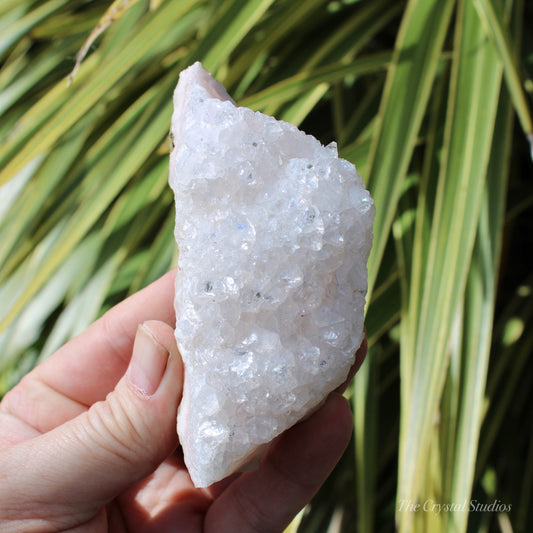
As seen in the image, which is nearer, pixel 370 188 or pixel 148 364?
pixel 148 364

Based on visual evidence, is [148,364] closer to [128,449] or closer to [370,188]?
[128,449]

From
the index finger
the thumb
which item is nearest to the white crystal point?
the thumb

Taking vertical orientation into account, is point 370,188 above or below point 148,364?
below

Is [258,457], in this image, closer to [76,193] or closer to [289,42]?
[76,193]

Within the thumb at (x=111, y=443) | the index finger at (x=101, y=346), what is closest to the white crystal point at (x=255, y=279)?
the thumb at (x=111, y=443)

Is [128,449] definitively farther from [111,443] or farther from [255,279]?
[255,279]

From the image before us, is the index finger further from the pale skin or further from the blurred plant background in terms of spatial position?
the blurred plant background

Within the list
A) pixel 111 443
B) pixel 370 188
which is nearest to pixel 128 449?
pixel 111 443

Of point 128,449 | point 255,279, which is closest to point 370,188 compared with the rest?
point 255,279

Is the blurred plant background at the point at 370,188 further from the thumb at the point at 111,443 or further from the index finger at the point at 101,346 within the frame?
the thumb at the point at 111,443
